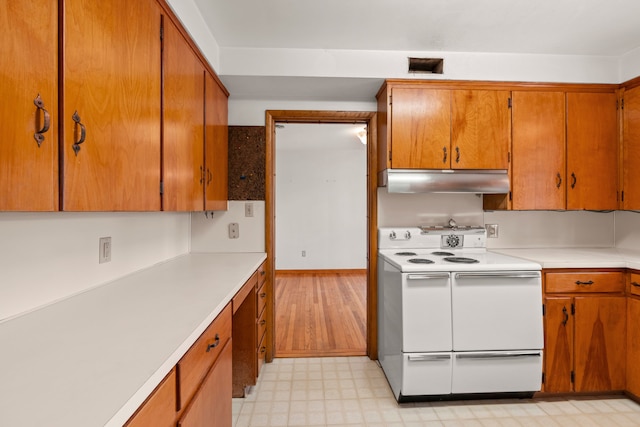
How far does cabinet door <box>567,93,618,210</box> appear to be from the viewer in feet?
7.72

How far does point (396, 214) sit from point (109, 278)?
203cm

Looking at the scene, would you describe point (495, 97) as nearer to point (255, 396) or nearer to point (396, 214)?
point (396, 214)

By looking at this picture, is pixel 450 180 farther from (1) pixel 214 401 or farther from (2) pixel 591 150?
(1) pixel 214 401

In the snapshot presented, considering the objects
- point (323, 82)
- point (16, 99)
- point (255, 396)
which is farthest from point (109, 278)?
point (323, 82)

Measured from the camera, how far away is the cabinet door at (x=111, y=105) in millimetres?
865

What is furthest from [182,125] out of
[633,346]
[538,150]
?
[633,346]

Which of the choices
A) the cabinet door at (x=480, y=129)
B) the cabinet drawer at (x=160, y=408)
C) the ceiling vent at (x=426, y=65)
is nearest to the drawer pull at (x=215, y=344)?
the cabinet drawer at (x=160, y=408)

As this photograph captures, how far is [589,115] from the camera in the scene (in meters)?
2.36

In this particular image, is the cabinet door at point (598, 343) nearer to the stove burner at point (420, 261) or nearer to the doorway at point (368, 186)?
→ the stove burner at point (420, 261)

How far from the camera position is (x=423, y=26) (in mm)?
1974

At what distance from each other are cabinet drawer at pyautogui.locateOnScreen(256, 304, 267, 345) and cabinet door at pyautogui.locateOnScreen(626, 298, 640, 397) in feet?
7.97

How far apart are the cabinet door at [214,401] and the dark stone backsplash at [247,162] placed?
4.72 ft

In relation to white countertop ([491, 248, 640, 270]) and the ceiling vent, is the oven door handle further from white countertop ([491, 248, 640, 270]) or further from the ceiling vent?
the ceiling vent

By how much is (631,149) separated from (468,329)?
1.81 metres
